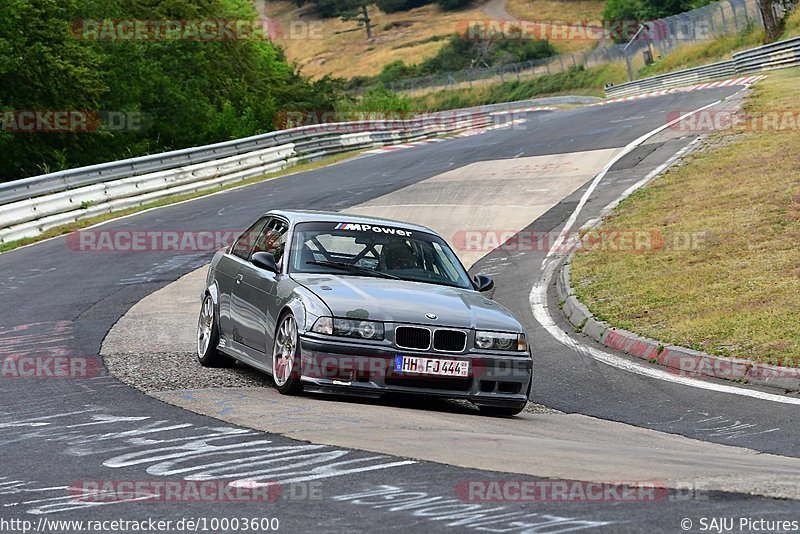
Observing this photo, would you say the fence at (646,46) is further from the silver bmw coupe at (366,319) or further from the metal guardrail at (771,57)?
the silver bmw coupe at (366,319)

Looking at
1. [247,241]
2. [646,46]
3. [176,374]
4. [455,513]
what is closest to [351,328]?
[176,374]

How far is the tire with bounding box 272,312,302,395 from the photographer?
8.98m

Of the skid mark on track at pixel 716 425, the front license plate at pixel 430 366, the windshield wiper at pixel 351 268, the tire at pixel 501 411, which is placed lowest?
the skid mark on track at pixel 716 425

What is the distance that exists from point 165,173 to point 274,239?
60.7ft

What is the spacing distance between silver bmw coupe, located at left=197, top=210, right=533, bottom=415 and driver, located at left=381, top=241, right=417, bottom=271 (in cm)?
1

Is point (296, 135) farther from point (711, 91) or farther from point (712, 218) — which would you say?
point (712, 218)

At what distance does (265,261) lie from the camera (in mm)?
10023

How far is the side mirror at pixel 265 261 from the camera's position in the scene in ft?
32.8

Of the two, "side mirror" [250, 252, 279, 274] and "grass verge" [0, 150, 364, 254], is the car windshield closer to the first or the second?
"side mirror" [250, 252, 279, 274]

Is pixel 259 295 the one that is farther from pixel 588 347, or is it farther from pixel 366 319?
pixel 588 347

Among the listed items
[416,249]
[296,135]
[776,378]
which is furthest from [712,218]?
[296,135]

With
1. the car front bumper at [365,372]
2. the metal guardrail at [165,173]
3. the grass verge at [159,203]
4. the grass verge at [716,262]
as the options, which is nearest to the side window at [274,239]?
the car front bumper at [365,372]

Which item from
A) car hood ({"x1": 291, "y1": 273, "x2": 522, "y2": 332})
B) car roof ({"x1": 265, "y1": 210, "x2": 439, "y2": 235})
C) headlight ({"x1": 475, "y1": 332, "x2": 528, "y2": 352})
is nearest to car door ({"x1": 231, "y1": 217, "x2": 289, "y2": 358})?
car roof ({"x1": 265, "y1": 210, "x2": 439, "y2": 235})

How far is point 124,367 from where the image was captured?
10.7 metres
